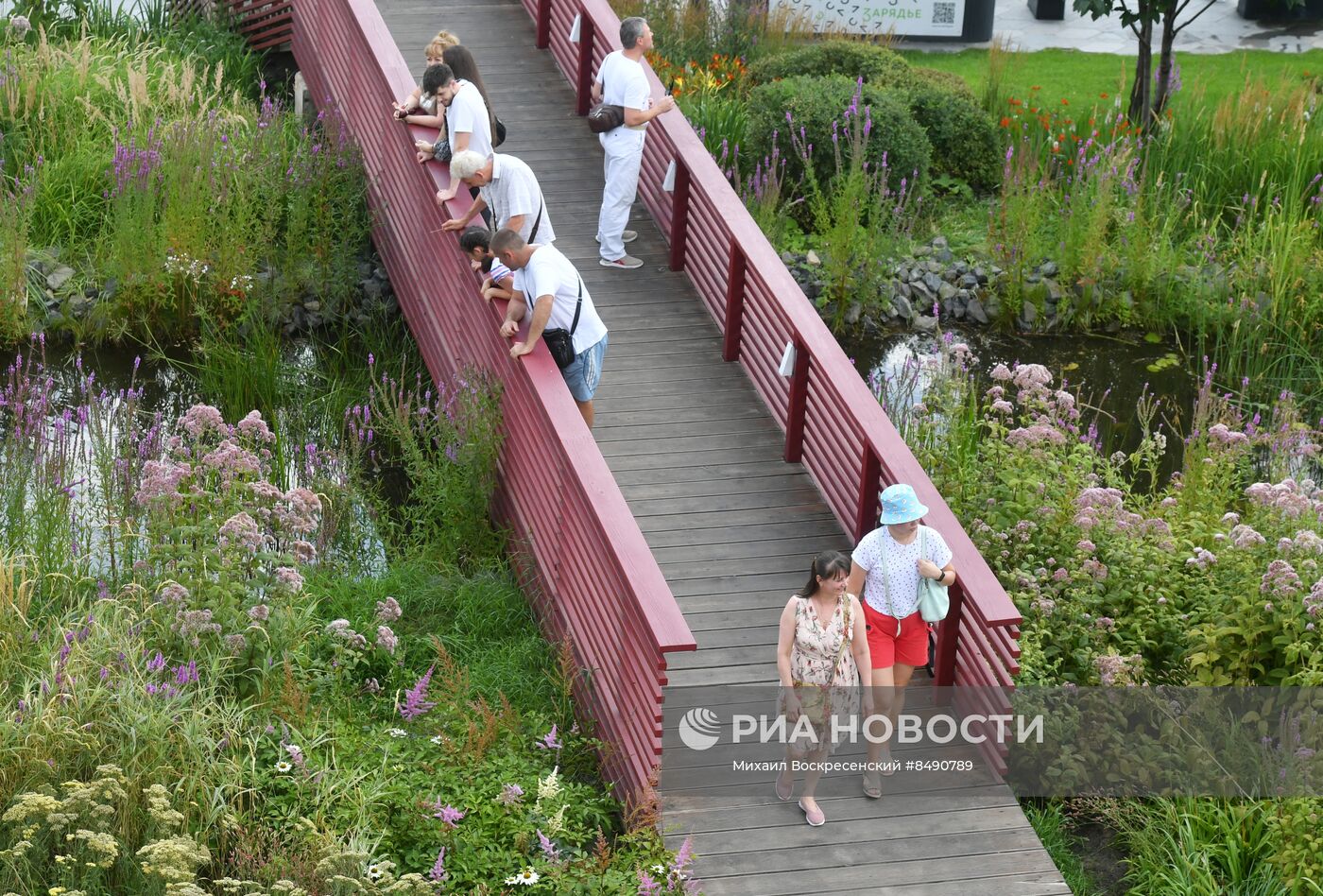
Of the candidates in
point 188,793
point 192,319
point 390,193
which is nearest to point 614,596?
point 188,793

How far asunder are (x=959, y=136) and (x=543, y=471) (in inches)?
294

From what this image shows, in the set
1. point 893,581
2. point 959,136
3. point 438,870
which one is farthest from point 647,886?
point 959,136

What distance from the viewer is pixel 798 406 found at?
32.2 feet

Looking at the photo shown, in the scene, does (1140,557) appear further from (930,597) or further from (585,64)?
(585,64)

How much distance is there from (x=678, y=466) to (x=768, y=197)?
4682mm

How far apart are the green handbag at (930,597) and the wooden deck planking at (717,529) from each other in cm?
75

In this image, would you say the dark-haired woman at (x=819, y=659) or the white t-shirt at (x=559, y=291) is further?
the white t-shirt at (x=559, y=291)

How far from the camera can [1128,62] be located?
19.0m

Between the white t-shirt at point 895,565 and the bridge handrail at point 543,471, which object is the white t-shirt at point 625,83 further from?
the white t-shirt at point 895,565

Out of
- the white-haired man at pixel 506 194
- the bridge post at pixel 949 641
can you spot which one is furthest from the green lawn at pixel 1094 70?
the bridge post at pixel 949 641

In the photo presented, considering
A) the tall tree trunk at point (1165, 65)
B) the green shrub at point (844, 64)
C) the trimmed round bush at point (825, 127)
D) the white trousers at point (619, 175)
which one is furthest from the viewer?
the tall tree trunk at point (1165, 65)

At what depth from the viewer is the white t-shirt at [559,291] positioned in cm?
915

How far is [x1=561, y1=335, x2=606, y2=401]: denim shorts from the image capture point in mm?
9469

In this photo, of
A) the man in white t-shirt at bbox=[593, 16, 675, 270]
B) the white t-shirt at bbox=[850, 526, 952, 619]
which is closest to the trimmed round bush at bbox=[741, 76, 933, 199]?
the man in white t-shirt at bbox=[593, 16, 675, 270]
